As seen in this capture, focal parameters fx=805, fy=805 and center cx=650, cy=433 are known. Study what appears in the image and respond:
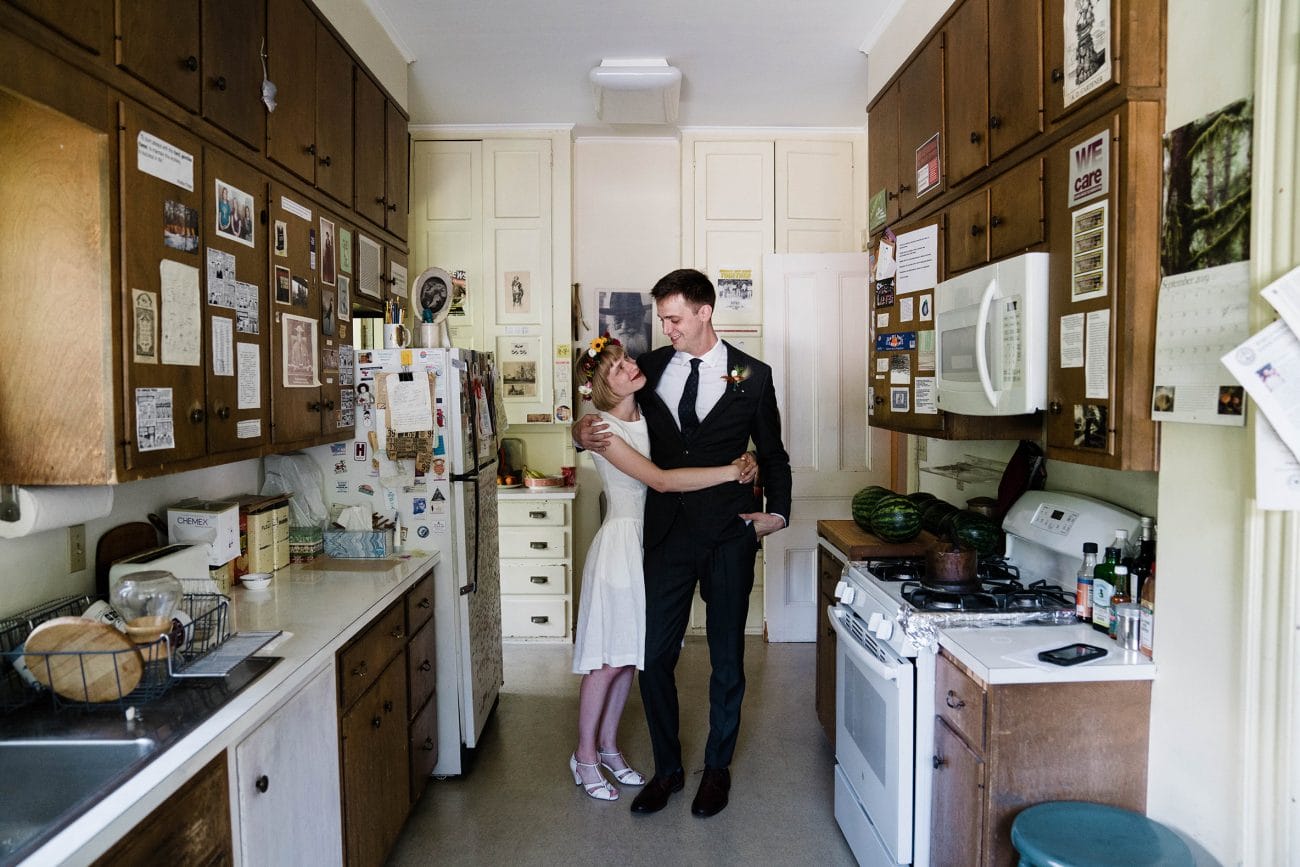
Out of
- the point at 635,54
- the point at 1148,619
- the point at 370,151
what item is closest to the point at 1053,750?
the point at 1148,619

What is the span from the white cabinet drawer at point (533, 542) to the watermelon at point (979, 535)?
2331mm

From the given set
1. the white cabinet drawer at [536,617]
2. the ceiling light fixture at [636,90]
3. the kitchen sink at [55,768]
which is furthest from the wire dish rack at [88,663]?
the ceiling light fixture at [636,90]

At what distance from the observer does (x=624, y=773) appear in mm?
2922

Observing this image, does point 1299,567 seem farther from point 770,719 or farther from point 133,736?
point 770,719

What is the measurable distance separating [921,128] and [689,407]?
1.20 meters

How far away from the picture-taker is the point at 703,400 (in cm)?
274

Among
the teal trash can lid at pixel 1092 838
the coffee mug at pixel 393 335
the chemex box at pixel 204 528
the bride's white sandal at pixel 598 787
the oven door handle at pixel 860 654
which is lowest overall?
the bride's white sandal at pixel 598 787

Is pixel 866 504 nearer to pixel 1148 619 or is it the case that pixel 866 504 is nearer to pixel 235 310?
pixel 1148 619

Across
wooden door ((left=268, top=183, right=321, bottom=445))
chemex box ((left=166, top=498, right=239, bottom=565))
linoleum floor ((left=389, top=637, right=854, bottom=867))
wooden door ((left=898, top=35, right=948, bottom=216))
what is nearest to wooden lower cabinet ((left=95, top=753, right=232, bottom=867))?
chemex box ((left=166, top=498, right=239, bottom=565))

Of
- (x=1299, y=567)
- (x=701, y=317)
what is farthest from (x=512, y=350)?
(x=1299, y=567)

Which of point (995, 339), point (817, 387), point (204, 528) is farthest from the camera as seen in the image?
point (817, 387)

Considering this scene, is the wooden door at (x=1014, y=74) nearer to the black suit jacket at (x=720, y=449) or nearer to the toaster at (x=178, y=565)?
the black suit jacket at (x=720, y=449)

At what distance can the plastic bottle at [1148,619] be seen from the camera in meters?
1.73

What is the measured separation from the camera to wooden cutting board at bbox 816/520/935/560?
275 centimetres
